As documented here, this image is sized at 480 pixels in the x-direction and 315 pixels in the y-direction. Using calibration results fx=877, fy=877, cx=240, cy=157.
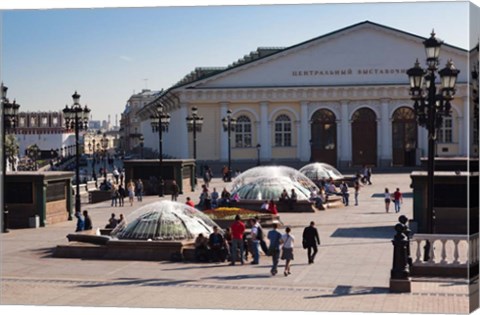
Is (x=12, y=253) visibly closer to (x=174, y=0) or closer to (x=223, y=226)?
(x=223, y=226)

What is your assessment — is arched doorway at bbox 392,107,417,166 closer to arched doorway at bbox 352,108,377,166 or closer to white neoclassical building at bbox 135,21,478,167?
white neoclassical building at bbox 135,21,478,167

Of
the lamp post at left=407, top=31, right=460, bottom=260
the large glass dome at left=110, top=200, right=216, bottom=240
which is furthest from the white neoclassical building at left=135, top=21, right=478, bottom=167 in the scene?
the lamp post at left=407, top=31, right=460, bottom=260

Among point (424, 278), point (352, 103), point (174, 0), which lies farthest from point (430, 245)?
point (352, 103)

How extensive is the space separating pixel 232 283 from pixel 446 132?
47976mm

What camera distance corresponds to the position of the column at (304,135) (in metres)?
68.2

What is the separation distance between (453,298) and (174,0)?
719cm

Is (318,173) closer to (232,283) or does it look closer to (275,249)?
(275,249)

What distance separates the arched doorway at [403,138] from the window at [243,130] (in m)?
11.3

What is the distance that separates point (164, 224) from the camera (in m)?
22.4

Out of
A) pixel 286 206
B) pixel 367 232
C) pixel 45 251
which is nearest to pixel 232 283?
pixel 45 251

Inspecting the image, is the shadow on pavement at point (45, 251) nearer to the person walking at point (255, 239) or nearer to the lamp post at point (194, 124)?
the person walking at point (255, 239)

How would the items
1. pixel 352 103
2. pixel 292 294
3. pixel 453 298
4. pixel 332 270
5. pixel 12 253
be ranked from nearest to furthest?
pixel 453 298, pixel 292 294, pixel 332 270, pixel 12 253, pixel 352 103

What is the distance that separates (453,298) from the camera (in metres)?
15.2

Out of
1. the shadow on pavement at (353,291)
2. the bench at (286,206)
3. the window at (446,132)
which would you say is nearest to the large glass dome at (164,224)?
the shadow on pavement at (353,291)
